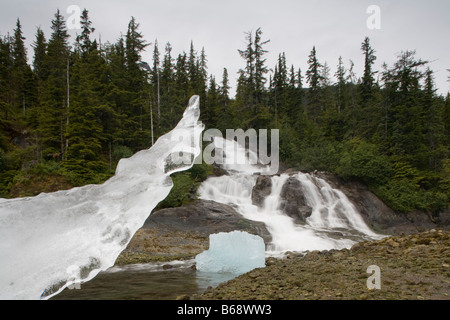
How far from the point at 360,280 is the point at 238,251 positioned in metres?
3.96

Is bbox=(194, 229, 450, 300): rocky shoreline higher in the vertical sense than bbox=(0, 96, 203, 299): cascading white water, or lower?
lower

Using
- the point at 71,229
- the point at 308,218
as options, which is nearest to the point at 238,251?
the point at 71,229

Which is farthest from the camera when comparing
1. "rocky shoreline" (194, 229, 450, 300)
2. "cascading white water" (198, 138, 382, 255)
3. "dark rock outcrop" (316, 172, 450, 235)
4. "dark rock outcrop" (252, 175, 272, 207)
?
"dark rock outcrop" (252, 175, 272, 207)

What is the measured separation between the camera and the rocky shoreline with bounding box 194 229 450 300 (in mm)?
4578

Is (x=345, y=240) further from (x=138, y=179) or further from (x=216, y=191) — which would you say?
(x=138, y=179)

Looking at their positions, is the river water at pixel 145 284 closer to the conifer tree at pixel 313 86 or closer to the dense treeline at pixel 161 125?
the dense treeline at pixel 161 125

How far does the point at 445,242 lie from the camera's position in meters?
7.95

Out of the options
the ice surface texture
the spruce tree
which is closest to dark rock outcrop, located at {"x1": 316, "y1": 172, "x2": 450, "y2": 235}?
the ice surface texture

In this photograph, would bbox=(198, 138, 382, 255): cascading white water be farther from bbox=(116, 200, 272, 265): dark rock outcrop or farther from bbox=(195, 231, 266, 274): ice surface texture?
bbox=(195, 231, 266, 274): ice surface texture

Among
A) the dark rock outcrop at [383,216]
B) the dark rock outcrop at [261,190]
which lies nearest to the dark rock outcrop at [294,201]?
the dark rock outcrop at [261,190]

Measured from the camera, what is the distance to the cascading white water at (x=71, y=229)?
2.96 meters

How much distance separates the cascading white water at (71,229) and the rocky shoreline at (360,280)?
2955mm

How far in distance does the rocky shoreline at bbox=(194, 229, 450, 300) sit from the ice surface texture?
723 millimetres

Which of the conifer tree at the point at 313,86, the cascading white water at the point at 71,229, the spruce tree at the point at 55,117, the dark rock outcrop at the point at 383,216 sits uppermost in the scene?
the conifer tree at the point at 313,86
